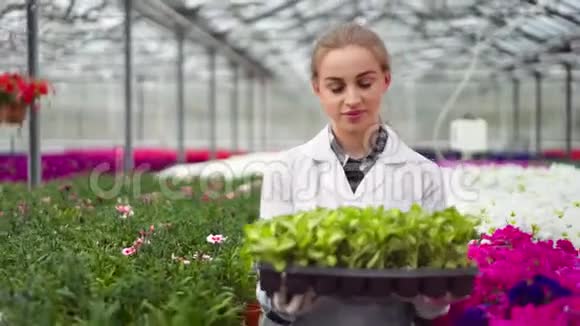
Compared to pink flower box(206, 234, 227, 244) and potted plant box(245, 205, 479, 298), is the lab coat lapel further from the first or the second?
pink flower box(206, 234, 227, 244)

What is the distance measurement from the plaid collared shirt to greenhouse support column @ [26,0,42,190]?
18.8 ft

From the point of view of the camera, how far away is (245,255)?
176cm

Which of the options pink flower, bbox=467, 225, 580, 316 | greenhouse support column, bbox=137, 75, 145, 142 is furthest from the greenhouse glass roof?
pink flower, bbox=467, 225, 580, 316

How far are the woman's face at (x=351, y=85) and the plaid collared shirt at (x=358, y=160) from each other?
0.08 m

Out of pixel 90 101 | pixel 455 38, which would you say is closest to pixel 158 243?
pixel 455 38

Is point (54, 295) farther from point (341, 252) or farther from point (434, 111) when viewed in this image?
point (434, 111)

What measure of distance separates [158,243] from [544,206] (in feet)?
7.75

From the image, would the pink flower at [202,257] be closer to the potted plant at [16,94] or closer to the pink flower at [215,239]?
the pink flower at [215,239]

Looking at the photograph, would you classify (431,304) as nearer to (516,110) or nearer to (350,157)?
(350,157)

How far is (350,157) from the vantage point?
189 centimetres

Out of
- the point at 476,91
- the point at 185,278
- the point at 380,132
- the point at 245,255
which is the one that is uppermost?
the point at 476,91

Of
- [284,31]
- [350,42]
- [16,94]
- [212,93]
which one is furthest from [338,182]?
[284,31]

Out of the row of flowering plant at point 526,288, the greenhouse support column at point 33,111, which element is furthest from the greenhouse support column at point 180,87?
the row of flowering plant at point 526,288

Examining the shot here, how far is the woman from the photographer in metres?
1.77
